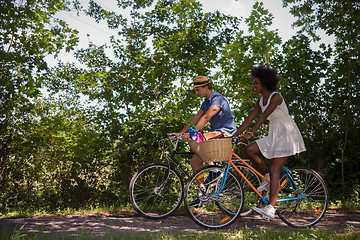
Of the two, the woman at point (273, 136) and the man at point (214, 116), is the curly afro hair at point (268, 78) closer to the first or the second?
Answer: the woman at point (273, 136)

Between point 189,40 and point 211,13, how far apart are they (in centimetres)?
92

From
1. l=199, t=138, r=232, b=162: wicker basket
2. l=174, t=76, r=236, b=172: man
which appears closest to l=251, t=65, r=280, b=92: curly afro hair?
l=174, t=76, r=236, b=172: man

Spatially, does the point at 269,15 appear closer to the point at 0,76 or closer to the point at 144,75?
the point at 144,75

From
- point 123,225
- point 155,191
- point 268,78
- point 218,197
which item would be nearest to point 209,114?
point 268,78

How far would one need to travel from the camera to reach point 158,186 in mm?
5406

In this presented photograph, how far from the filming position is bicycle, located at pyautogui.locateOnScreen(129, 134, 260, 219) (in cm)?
488

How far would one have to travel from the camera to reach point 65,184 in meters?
6.36

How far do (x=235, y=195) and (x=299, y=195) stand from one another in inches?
41.9

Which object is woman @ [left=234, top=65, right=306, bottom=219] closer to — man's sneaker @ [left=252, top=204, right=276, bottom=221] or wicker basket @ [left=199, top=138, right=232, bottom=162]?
man's sneaker @ [left=252, top=204, right=276, bottom=221]

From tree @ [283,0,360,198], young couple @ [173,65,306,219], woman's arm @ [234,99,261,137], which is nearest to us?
young couple @ [173,65,306,219]

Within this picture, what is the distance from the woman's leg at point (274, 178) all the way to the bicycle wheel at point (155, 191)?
4.26 feet

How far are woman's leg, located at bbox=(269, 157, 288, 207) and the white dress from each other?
3.2 inches

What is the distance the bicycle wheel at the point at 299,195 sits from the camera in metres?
4.88

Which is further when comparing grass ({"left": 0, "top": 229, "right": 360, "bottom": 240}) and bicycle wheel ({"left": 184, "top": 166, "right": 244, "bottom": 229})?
bicycle wheel ({"left": 184, "top": 166, "right": 244, "bottom": 229})
